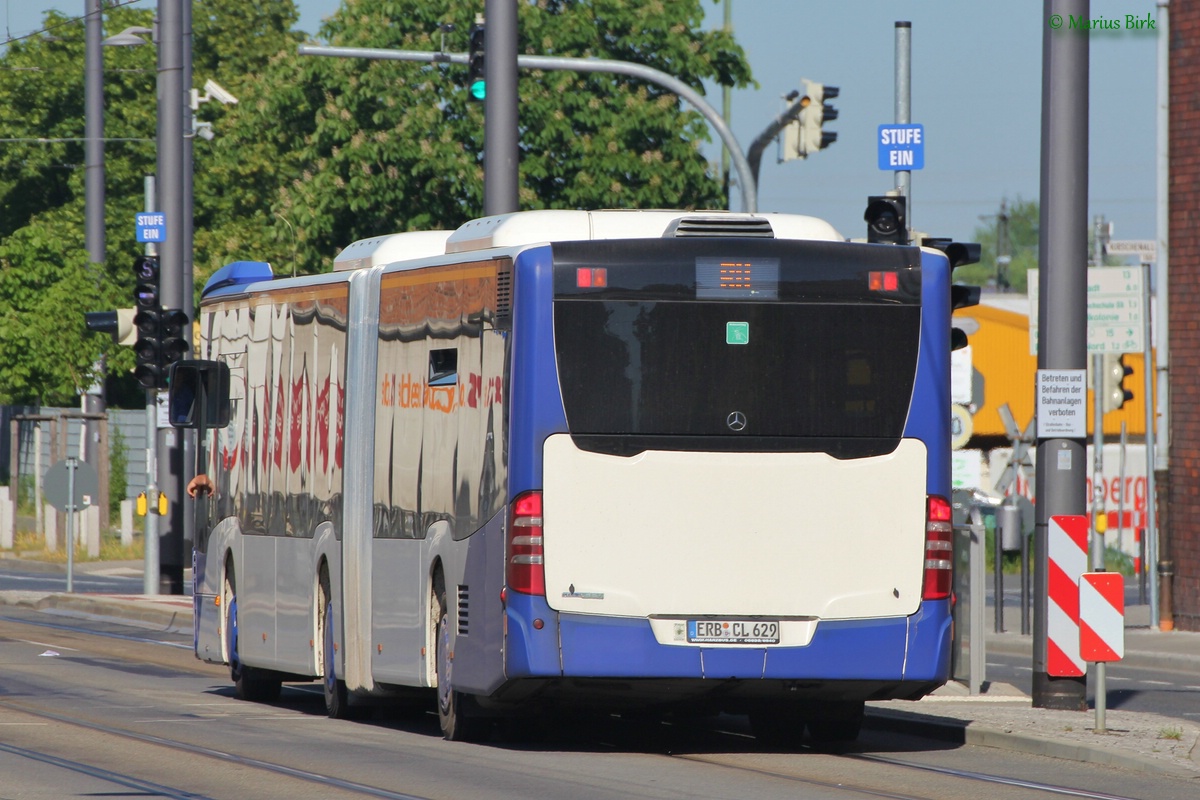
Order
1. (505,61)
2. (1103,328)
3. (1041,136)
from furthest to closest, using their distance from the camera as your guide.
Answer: (1103,328) < (505,61) < (1041,136)

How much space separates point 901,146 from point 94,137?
26.7 metres

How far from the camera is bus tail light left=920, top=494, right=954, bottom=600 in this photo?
1309cm

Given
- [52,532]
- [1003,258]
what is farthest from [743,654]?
[1003,258]

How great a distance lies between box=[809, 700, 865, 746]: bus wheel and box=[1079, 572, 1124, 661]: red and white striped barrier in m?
1.39

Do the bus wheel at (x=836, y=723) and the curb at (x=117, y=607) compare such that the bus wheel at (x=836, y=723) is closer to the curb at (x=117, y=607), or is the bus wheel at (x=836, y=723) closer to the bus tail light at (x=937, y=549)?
the bus tail light at (x=937, y=549)

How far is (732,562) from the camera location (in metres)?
12.9

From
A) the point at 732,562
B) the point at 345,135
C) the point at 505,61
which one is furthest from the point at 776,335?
the point at 345,135

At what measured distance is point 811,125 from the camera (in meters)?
23.6

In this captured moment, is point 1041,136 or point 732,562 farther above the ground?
point 1041,136

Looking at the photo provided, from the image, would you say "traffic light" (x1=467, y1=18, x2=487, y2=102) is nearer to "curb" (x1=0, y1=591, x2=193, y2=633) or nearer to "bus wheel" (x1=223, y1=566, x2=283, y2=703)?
"bus wheel" (x1=223, y1=566, x2=283, y2=703)

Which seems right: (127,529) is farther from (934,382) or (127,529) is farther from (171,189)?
(934,382)

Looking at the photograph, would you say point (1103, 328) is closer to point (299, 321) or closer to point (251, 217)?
point (299, 321)

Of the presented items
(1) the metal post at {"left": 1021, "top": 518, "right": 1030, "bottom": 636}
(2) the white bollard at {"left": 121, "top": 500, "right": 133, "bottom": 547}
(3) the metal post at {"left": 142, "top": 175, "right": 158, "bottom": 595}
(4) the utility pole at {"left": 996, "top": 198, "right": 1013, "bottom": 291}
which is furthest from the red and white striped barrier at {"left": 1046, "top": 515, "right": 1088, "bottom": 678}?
(4) the utility pole at {"left": 996, "top": 198, "right": 1013, "bottom": 291}

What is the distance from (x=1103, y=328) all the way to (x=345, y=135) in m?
24.7
